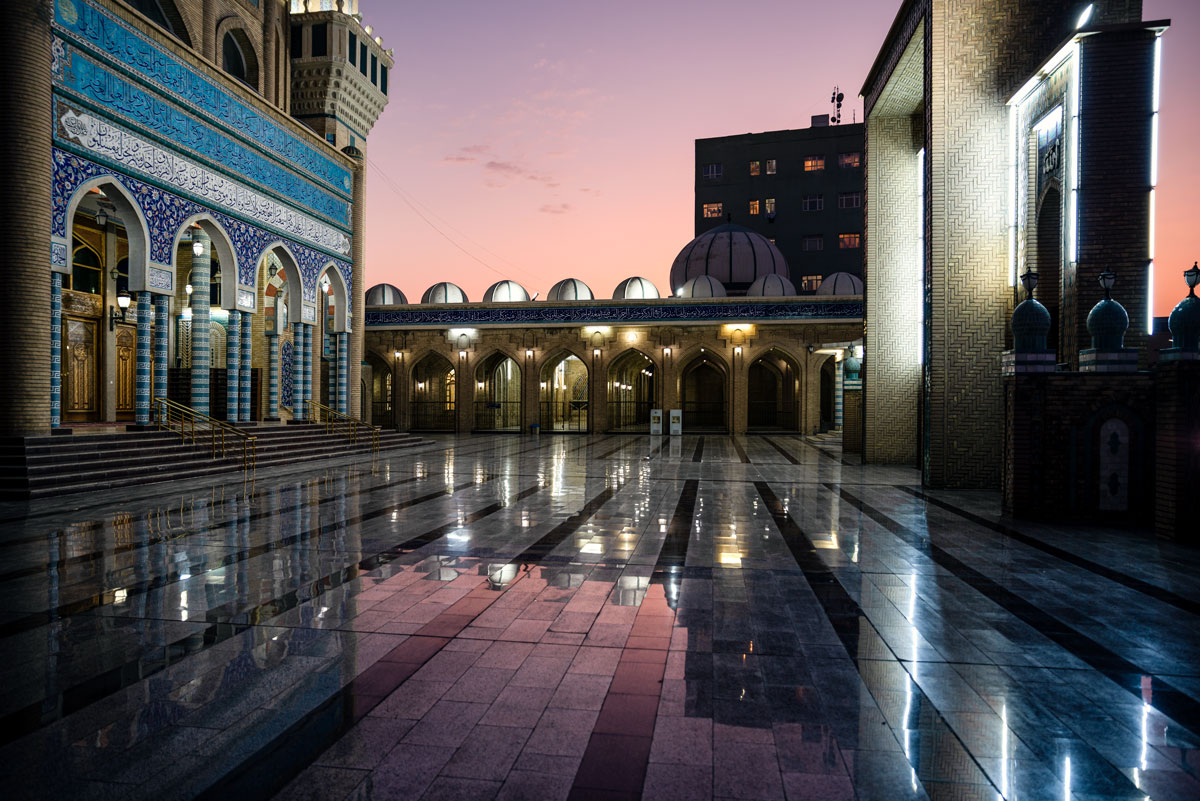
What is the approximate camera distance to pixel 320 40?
71.7 ft

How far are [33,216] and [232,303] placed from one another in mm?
4974

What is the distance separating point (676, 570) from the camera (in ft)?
18.5

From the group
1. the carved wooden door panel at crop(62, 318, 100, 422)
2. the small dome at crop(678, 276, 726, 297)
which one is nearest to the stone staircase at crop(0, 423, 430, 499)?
the carved wooden door panel at crop(62, 318, 100, 422)

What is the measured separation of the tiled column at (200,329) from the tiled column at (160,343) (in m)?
0.90

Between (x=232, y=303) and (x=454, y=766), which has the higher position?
(x=232, y=303)

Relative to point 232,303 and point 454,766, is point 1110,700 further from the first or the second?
point 232,303

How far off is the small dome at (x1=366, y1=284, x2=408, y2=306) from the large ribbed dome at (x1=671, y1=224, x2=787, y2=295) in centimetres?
1406

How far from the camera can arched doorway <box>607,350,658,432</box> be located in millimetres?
33594

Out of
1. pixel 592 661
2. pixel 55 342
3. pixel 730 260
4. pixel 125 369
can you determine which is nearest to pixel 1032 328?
pixel 592 661

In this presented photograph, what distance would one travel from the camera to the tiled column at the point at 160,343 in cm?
1311

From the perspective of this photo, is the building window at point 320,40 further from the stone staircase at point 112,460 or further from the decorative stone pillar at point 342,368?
the stone staircase at point 112,460

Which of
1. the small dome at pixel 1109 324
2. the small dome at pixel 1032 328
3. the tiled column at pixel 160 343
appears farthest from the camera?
the tiled column at pixel 160 343

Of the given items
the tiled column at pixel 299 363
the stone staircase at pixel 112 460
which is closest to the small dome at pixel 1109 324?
the stone staircase at pixel 112 460

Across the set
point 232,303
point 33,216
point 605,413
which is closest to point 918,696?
point 33,216
